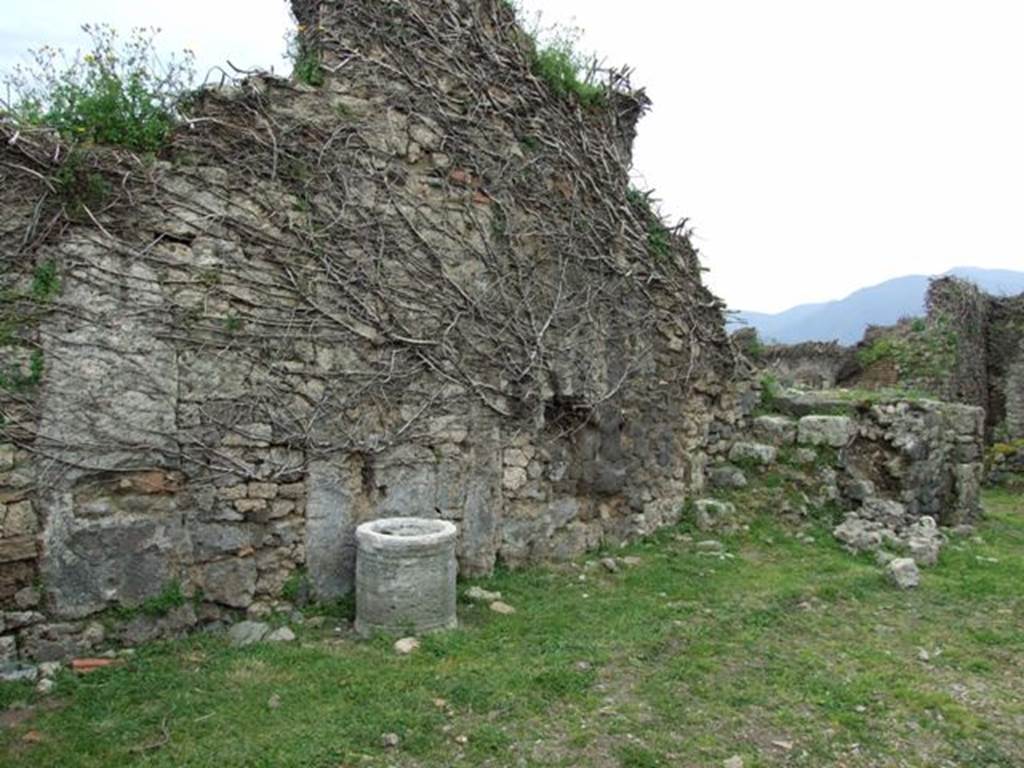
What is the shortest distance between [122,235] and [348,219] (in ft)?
5.41

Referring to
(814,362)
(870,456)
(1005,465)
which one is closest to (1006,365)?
(1005,465)

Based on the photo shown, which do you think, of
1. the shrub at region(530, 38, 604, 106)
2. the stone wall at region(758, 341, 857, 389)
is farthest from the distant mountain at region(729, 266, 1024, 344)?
the shrub at region(530, 38, 604, 106)

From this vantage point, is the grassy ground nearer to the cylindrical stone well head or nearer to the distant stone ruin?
the cylindrical stone well head

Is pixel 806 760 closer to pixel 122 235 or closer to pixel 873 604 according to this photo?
pixel 873 604

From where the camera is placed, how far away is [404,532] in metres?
5.96

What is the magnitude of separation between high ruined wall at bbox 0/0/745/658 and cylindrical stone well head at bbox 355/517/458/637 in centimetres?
54

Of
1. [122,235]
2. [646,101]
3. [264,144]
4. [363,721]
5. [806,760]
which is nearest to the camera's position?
[806,760]

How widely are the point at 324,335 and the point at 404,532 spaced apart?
1.64 meters

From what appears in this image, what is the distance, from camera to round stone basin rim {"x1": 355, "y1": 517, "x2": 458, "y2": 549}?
217 inches

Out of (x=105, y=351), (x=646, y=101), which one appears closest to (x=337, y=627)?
(x=105, y=351)

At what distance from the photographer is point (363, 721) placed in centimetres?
418

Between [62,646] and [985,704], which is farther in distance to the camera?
[62,646]

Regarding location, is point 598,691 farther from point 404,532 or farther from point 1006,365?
point 1006,365

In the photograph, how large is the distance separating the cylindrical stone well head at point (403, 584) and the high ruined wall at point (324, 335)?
0.54 meters
